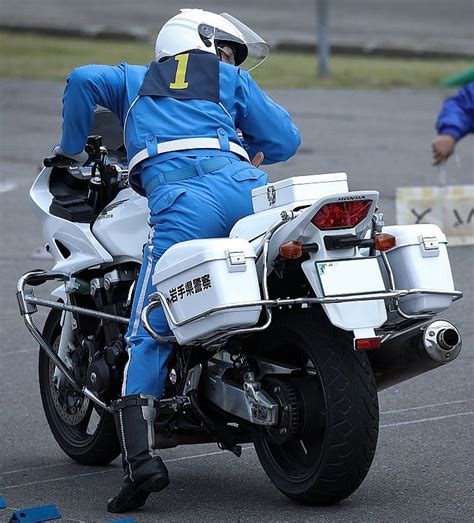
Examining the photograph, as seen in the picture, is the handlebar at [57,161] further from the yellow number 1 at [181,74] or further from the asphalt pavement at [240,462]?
the asphalt pavement at [240,462]

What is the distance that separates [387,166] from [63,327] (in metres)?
8.21

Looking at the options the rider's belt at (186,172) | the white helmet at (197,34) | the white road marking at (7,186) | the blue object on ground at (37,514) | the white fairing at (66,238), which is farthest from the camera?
the white road marking at (7,186)

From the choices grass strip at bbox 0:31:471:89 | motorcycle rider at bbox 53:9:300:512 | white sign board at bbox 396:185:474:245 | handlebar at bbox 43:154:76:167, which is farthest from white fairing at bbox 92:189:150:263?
grass strip at bbox 0:31:471:89

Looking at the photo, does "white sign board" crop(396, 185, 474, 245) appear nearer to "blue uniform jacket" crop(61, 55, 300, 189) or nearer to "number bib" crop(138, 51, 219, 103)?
"blue uniform jacket" crop(61, 55, 300, 189)

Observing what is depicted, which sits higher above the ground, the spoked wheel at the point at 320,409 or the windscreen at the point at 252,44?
the windscreen at the point at 252,44

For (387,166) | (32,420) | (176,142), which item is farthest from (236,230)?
(387,166)

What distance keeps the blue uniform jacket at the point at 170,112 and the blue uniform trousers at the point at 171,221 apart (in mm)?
130

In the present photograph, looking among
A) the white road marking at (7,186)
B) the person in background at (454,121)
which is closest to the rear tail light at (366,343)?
the person in background at (454,121)

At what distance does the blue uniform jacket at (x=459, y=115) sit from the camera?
31.3 ft

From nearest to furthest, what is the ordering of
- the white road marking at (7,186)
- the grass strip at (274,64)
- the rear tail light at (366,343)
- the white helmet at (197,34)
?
the rear tail light at (366,343), the white helmet at (197,34), the white road marking at (7,186), the grass strip at (274,64)

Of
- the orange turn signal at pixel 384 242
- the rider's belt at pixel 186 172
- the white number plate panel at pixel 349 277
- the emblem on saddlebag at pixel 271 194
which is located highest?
the rider's belt at pixel 186 172

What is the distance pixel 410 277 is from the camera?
5074 millimetres

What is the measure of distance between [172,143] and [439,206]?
17.5 ft

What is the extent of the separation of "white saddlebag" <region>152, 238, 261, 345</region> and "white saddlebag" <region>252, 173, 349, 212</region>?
224 mm
